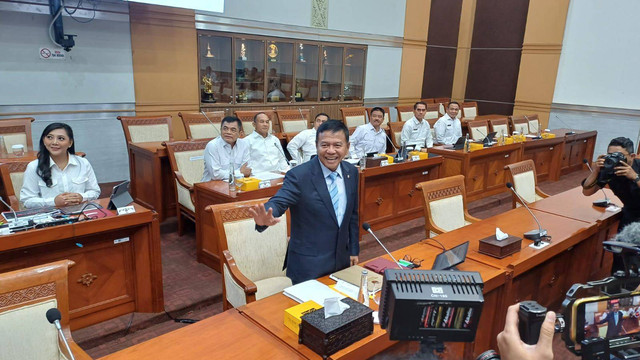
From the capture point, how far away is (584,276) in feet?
10.4

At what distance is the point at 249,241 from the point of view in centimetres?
250

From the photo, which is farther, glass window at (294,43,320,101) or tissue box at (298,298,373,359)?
glass window at (294,43,320,101)

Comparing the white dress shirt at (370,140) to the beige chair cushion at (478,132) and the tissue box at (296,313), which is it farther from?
the tissue box at (296,313)

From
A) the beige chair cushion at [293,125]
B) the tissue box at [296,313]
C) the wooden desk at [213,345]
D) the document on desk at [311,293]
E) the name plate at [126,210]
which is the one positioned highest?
the beige chair cushion at [293,125]

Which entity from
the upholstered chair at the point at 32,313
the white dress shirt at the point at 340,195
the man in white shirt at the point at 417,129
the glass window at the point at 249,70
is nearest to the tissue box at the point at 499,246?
the white dress shirt at the point at 340,195

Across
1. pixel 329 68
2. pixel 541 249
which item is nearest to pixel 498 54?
pixel 329 68

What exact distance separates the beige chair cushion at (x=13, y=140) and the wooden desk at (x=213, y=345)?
13.5ft

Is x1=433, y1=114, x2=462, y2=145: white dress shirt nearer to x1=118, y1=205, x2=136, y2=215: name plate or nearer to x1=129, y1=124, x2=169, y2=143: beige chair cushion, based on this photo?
x1=129, y1=124, x2=169, y2=143: beige chair cushion

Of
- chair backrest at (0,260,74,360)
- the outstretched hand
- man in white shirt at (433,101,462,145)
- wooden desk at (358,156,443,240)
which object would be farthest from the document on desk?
man in white shirt at (433,101,462,145)

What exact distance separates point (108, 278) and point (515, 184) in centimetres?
322

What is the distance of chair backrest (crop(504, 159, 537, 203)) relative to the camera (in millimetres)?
3754

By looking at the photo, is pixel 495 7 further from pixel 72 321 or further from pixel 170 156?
pixel 72 321

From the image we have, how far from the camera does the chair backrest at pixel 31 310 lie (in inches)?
62.5

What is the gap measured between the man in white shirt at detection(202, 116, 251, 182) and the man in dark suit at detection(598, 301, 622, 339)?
3161 mm
